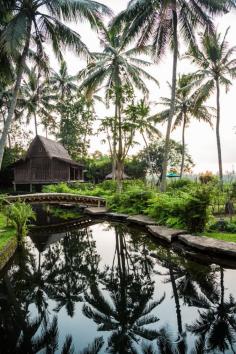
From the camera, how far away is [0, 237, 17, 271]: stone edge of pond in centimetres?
697

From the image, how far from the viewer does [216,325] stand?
13.8 ft

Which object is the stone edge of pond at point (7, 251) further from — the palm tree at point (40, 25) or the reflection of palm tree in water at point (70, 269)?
the palm tree at point (40, 25)

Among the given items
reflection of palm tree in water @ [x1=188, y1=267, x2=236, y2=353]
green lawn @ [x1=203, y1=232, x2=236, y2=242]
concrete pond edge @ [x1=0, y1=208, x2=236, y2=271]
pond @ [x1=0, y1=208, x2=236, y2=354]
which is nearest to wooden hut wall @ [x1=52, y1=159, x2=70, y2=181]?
concrete pond edge @ [x1=0, y1=208, x2=236, y2=271]

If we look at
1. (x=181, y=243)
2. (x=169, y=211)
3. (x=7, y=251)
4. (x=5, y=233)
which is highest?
(x=169, y=211)

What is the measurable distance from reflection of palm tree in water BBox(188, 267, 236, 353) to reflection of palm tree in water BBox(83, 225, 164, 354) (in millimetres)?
623

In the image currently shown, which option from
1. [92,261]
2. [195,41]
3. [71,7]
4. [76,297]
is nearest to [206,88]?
[195,41]

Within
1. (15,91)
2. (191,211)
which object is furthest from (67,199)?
(191,211)

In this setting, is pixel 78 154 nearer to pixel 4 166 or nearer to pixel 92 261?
pixel 4 166

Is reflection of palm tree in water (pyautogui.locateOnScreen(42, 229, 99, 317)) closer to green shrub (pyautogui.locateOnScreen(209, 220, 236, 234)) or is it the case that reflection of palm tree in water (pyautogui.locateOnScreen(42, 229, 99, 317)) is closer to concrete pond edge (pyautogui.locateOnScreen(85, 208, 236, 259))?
concrete pond edge (pyautogui.locateOnScreen(85, 208, 236, 259))

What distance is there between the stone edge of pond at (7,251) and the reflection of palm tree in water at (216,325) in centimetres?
451

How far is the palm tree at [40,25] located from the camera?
12625 millimetres

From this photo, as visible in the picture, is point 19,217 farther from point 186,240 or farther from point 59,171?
point 59,171

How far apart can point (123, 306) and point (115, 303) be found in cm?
18

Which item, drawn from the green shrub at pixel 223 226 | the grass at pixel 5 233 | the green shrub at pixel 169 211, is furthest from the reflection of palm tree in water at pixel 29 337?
the green shrub at pixel 223 226
